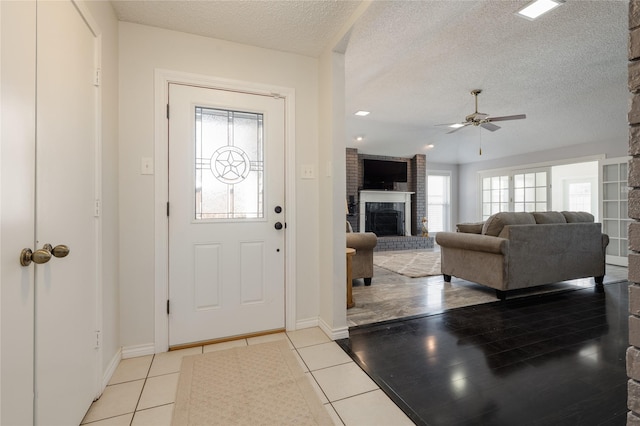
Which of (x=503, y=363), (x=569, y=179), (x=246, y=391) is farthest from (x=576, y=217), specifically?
(x=569, y=179)

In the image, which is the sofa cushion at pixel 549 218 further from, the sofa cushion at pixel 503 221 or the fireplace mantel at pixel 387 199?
the fireplace mantel at pixel 387 199

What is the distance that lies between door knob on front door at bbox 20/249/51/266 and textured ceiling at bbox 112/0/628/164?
5.50ft

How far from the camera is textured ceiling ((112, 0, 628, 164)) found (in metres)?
1.94

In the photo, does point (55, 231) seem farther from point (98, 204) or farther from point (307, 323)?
point (307, 323)

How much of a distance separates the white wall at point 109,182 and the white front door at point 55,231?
0.12 metres

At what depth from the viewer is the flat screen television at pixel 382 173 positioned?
24.0 feet

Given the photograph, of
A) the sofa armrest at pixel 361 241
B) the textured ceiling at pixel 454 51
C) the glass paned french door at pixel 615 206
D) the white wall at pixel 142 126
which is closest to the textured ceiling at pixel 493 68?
the textured ceiling at pixel 454 51

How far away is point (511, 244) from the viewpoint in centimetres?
302

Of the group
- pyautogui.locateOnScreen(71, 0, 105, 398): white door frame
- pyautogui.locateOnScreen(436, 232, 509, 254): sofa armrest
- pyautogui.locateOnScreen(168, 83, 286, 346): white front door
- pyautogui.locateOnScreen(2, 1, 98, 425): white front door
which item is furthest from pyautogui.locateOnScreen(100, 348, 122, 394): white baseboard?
pyautogui.locateOnScreen(436, 232, 509, 254): sofa armrest

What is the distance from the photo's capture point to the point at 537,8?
2.22 metres

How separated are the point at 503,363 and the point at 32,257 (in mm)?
2497

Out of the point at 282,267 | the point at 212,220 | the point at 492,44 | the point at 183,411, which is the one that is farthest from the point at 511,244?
the point at 183,411

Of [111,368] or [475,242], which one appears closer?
[111,368]

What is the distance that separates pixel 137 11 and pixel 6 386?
83.7 inches
